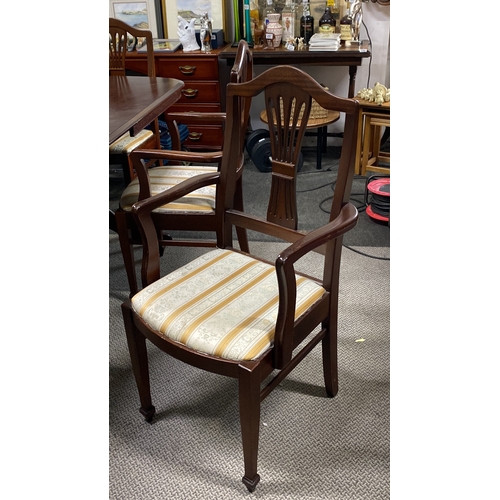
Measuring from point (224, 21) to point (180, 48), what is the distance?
1.32ft

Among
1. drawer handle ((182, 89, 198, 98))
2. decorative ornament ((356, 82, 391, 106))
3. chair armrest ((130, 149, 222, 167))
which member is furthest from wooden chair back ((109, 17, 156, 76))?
decorative ornament ((356, 82, 391, 106))

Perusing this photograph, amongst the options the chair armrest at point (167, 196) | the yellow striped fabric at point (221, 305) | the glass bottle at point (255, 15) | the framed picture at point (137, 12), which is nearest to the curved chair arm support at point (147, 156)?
the chair armrest at point (167, 196)

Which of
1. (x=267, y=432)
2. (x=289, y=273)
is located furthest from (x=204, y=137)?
(x=289, y=273)

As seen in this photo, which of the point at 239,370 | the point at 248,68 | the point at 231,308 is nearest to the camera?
the point at 239,370

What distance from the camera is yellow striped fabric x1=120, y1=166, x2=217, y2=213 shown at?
1.95 metres

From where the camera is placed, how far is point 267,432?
1556mm

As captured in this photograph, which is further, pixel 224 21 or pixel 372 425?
pixel 224 21

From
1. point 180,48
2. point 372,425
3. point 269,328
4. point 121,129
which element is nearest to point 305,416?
point 372,425

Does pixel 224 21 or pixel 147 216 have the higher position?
pixel 224 21

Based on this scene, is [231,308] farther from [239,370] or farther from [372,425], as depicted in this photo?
[372,425]

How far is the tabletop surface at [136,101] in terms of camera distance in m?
1.87

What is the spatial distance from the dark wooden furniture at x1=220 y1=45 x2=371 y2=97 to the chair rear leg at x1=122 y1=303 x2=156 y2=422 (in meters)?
2.39

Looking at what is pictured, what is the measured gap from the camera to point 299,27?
11.9 ft

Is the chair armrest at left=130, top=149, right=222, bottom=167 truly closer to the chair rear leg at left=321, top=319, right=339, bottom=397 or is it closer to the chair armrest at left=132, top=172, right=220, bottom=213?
the chair armrest at left=132, top=172, right=220, bottom=213
